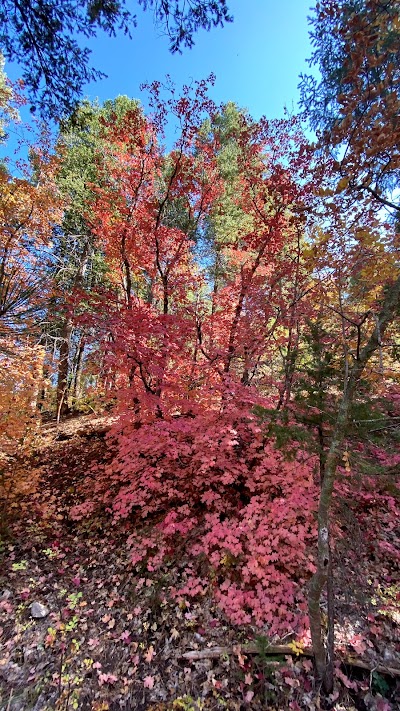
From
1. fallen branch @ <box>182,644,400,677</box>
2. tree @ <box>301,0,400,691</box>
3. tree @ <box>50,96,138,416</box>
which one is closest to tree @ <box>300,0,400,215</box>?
tree @ <box>301,0,400,691</box>

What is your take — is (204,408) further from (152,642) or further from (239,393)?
(152,642)

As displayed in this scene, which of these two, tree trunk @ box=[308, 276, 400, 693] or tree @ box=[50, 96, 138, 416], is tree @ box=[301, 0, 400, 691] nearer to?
tree trunk @ box=[308, 276, 400, 693]

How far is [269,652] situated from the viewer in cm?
351

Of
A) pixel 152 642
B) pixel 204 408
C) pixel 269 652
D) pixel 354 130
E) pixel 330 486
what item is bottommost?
pixel 152 642

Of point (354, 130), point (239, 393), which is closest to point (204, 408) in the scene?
point (239, 393)

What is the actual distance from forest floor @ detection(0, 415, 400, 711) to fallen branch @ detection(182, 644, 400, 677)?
0.04ft

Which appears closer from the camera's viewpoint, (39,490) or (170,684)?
(170,684)

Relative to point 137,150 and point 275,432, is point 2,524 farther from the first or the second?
point 137,150

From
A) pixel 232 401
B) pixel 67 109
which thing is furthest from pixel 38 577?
pixel 67 109

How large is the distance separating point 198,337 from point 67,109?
523cm

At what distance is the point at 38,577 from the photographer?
16.1 ft

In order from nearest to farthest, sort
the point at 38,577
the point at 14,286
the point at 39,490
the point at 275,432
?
the point at 275,432, the point at 38,577, the point at 14,286, the point at 39,490

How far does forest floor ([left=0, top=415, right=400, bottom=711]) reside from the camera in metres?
3.22

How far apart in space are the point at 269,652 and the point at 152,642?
5.02ft
